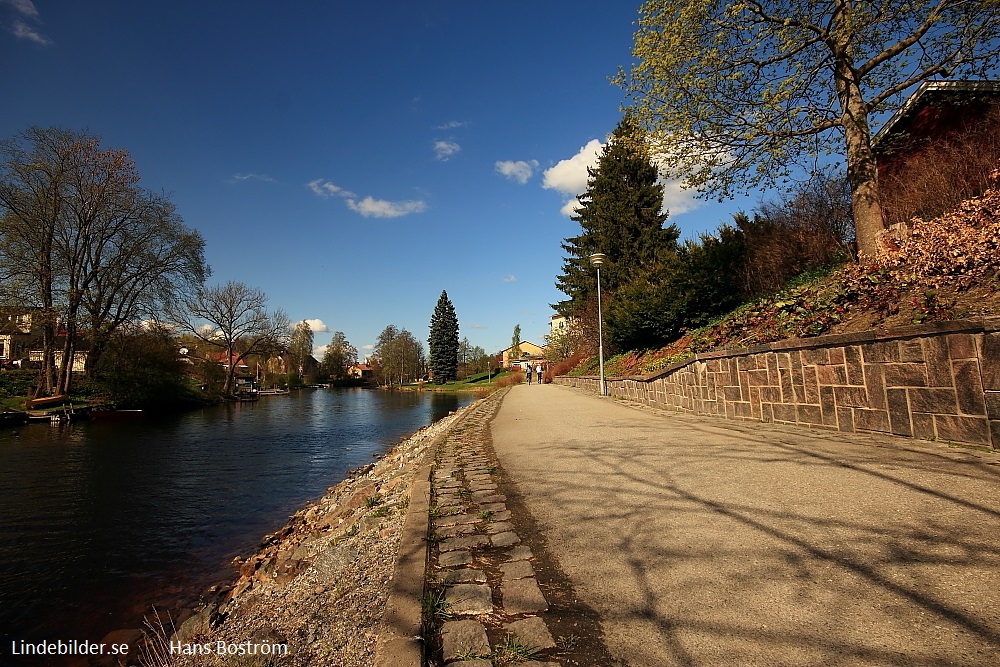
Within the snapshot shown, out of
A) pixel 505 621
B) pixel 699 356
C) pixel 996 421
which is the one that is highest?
pixel 699 356

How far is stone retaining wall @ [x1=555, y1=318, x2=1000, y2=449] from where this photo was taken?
463 cm

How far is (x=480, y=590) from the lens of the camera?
2705 mm

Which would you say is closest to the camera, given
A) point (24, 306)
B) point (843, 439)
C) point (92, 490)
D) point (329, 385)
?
point (843, 439)

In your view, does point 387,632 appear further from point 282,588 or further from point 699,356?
point 699,356

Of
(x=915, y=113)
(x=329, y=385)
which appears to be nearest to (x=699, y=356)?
(x=915, y=113)

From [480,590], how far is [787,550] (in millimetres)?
1842

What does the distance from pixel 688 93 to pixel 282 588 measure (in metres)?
11.3

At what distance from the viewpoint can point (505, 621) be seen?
2363 mm

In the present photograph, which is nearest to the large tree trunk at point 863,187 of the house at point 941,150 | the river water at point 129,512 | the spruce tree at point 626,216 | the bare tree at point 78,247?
the house at point 941,150

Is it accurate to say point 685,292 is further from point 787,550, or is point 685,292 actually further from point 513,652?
point 513,652

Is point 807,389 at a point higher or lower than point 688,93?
lower

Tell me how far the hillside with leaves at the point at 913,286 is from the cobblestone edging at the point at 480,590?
17.8 ft

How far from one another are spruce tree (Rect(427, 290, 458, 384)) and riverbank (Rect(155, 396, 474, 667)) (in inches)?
2961

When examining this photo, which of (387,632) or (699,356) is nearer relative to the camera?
Answer: (387,632)
